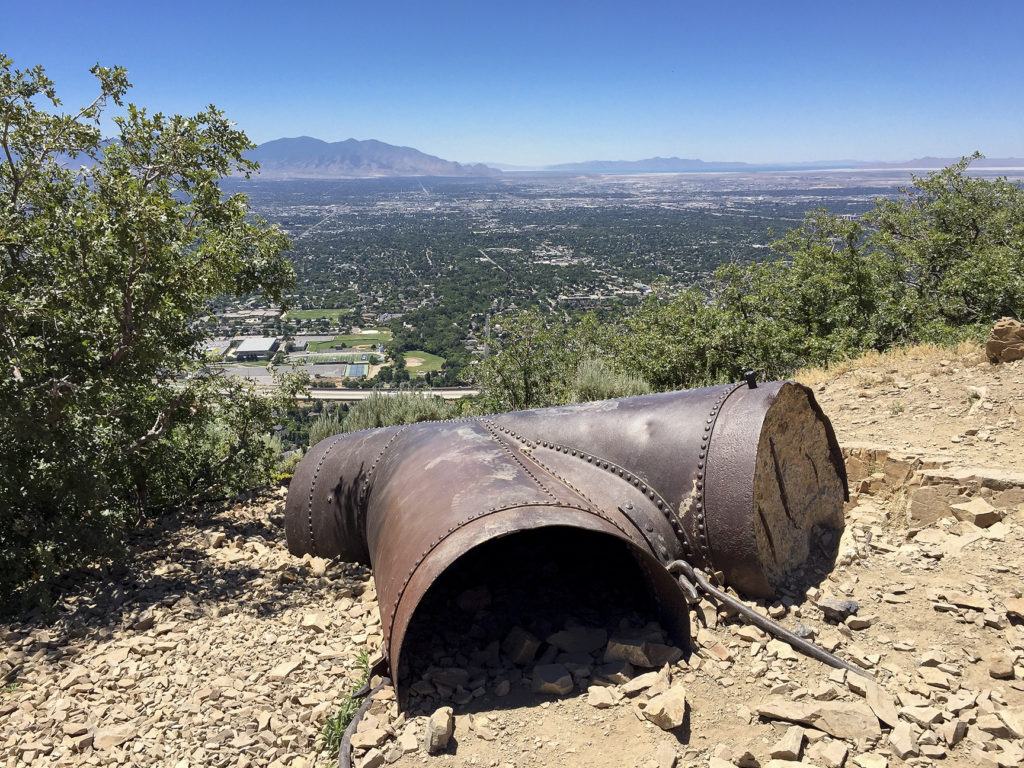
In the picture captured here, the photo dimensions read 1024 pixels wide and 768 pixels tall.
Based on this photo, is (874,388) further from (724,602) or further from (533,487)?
(533,487)

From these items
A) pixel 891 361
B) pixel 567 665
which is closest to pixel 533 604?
pixel 567 665

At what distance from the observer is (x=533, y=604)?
173 inches

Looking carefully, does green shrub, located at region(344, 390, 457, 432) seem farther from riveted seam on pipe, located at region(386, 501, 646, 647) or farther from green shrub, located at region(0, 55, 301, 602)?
riveted seam on pipe, located at region(386, 501, 646, 647)

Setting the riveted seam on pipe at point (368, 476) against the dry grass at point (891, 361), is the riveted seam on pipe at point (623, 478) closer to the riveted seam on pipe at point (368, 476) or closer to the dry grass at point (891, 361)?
the riveted seam on pipe at point (368, 476)

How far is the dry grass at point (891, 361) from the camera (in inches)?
329

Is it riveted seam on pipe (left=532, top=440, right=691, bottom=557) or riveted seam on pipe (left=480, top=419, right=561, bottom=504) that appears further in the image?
riveted seam on pipe (left=532, top=440, right=691, bottom=557)

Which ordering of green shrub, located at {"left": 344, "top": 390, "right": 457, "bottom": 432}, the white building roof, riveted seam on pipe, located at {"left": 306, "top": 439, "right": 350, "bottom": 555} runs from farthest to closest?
the white building roof < green shrub, located at {"left": 344, "top": 390, "right": 457, "bottom": 432} < riveted seam on pipe, located at {"left": 306, "top": 439, "right": 350, "bottom": 555}

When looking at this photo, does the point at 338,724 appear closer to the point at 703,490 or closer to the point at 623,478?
the point at 623,478

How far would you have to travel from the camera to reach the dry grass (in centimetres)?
836

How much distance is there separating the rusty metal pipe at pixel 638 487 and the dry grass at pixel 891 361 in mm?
4322

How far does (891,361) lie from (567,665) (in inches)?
307

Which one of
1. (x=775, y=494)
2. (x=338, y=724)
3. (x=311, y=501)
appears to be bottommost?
(x=338, y=724)

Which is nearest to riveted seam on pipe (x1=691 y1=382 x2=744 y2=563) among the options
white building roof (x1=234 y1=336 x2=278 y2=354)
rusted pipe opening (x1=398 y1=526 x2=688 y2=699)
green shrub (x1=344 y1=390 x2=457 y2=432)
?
rusted pipe opening (x1=398 y1=526 x2=688 y2=699)

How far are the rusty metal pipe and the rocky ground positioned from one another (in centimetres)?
38
